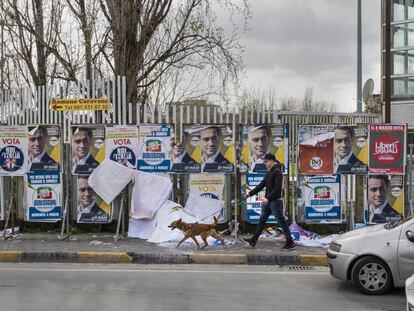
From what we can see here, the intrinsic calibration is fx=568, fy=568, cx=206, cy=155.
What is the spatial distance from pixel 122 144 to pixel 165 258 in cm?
282

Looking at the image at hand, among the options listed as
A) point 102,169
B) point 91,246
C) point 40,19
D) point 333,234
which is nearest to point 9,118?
point 102,169

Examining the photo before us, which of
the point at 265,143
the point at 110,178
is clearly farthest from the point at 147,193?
the point at 265,143

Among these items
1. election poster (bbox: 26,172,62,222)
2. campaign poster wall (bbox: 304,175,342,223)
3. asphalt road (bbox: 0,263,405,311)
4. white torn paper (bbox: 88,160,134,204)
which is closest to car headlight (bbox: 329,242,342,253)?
asphalt road (bbox: 0,263,405,311)

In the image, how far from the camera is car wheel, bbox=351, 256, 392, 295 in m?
7.19

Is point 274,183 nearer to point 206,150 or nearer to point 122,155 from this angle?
point 206,150

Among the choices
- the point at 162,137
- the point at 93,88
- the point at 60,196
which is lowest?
the point at 60,196

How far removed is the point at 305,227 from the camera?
38.3 feet

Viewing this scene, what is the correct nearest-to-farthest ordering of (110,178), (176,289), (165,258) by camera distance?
(176,289) < (165,258) < (110,178)

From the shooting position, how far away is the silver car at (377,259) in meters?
7.06

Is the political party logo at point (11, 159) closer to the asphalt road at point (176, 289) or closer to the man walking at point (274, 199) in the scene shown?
the asphalt road at point (176, 289)

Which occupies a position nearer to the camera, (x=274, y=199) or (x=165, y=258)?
(x=165, y=258)

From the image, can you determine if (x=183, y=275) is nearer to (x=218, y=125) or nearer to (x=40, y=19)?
(x=218, y=125)

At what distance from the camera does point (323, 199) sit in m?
11.4

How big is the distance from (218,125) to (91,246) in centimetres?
340
